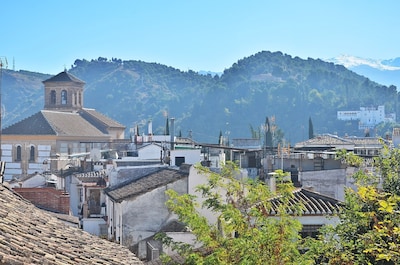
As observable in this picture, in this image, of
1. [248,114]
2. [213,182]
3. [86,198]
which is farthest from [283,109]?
[213,182]

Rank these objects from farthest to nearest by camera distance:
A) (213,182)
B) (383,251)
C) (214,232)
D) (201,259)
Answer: (213,182) → (214,232) → (201,259) → (383,251)

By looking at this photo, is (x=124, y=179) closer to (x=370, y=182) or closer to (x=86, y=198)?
(x=86, y=198)

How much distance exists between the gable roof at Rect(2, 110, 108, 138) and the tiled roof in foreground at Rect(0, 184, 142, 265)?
65.3m

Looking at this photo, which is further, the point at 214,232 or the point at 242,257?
the point at 214,232

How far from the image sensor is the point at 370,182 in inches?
464

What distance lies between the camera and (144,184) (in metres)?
22.4

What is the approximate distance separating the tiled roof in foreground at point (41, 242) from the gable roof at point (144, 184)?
9356 millimetres

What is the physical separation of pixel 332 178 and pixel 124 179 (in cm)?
794

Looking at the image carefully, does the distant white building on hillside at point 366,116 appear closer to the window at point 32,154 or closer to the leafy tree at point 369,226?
the window at point 32,154

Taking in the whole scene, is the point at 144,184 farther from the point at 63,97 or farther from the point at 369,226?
the point at 63,97

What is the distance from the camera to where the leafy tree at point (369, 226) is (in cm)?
908

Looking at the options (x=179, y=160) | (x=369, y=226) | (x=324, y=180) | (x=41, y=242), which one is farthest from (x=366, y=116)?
(x=41, y=242)

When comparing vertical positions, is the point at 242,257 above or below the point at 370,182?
below

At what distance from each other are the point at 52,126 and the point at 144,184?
182 ft
